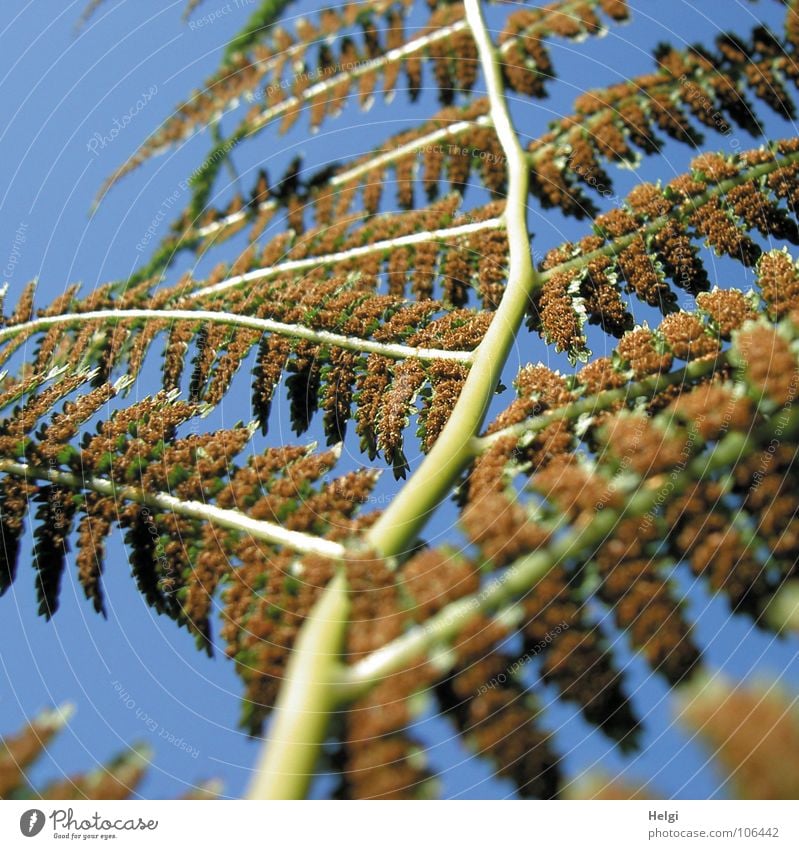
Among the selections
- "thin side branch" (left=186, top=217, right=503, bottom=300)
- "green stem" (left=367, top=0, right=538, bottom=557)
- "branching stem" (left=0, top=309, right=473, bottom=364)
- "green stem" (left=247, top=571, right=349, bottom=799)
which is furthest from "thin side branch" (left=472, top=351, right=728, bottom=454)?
"thin side branch" (left=186, top=217, right=503, bottom=300)

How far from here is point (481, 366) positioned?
1.99 meters

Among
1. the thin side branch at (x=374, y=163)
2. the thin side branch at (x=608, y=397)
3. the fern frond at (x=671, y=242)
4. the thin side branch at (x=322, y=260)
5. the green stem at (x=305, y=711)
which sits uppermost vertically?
the thin side branch at (x=374, y=163)

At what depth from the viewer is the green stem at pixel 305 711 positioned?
3.73ft

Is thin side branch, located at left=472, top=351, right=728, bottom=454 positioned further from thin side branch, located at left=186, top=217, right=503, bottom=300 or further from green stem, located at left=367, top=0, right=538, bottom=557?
thin side branch, located at left=186, top=217, right=503, bottom=300

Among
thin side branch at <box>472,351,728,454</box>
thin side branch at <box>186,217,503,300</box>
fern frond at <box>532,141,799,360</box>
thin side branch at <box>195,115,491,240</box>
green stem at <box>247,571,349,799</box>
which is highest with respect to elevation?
thin side branch at <box>195,115,491,240</box>

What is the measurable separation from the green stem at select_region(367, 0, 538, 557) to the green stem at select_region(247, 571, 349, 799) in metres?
0.21

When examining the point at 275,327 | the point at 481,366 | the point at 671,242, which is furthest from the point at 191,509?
the point at 671,242

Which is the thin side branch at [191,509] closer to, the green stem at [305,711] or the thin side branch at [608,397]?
the green stem at [305,711]

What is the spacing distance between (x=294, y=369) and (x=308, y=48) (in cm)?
185

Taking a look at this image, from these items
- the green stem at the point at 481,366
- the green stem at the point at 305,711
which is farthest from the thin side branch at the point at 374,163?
the green stem at the point at 305,711

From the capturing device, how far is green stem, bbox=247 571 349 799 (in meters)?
1.14

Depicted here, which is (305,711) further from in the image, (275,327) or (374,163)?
(374,163)

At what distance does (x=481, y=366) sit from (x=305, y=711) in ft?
3.55

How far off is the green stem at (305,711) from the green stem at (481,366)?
0.21 m
